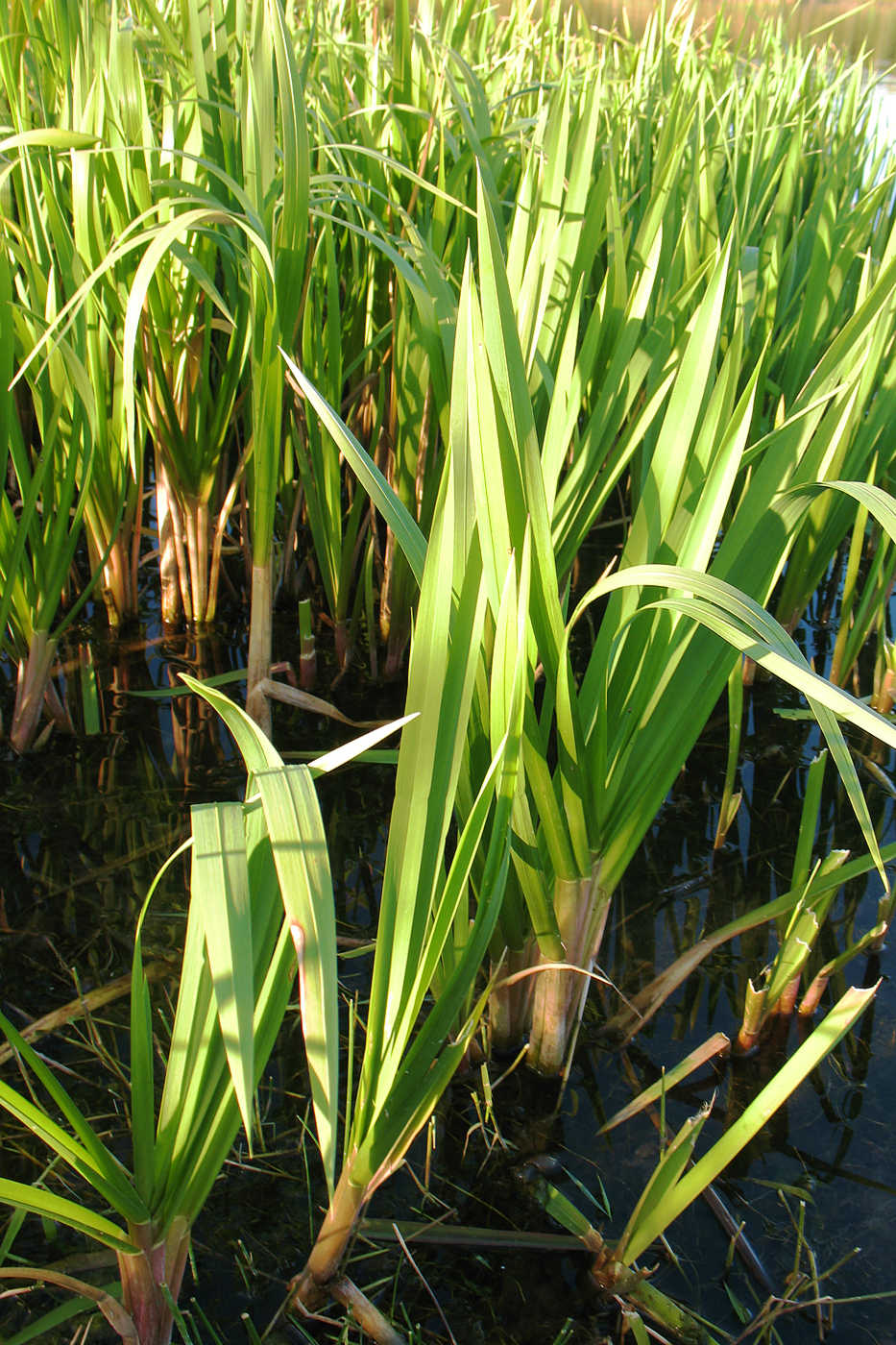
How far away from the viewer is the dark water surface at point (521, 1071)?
Answer: 77cm

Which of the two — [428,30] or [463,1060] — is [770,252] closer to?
[428,30]

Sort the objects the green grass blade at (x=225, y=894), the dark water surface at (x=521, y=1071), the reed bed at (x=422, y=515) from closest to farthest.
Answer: the green grass blade at (x=225, y=894), the reed bed at (x=422, y=515), the dark water surface at (x=521, y=1071)

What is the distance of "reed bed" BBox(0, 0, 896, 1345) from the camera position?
643 millimetres

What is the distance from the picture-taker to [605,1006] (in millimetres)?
1015

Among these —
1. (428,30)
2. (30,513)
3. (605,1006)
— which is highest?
(428,30)

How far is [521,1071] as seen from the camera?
3.10ft

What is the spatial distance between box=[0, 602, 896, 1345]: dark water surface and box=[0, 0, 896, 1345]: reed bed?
0.04 m

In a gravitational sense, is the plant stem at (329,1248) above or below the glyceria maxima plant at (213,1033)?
below

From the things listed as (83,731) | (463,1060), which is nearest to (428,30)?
(83,731)

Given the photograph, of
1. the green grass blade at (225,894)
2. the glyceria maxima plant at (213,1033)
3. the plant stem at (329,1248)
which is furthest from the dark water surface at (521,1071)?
the green grass blade at (225,894)

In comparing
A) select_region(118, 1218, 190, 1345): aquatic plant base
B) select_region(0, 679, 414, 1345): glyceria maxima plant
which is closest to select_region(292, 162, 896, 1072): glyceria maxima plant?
select_region(0, 679, 414, 1345): glyceria maxima plant

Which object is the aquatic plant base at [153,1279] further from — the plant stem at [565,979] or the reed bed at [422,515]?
the plant stem at [565,979]

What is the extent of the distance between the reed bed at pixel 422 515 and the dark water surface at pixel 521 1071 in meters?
0.04

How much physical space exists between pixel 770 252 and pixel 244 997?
57.8 inches
